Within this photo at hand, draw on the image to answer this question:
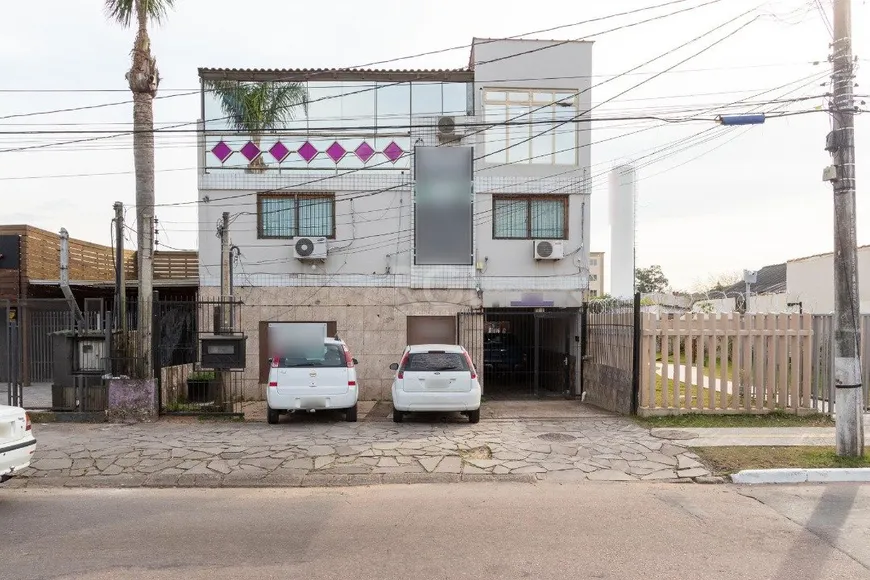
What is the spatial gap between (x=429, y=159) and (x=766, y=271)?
31.6m

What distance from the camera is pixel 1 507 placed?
629 cm

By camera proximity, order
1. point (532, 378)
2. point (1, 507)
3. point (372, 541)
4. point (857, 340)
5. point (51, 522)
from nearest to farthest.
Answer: point (372, 541) → point (51, 522) → point (1, 507) → point (857, 340) → point (532, 378)

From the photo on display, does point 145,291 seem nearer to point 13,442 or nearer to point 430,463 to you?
point 13,442

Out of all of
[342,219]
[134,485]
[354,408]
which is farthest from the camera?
[342,219]

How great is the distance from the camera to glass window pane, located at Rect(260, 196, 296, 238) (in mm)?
15219

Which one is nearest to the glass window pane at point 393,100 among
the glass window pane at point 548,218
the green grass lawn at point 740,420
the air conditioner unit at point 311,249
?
the air conditioner unit at point 311,249

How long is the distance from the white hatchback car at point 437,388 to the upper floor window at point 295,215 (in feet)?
18.8

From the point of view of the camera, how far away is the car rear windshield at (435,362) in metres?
10.8

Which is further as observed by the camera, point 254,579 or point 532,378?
point 532,378

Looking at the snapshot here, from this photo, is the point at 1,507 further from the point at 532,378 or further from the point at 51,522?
the point at 532,378

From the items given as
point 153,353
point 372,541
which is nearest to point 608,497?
point 372,541

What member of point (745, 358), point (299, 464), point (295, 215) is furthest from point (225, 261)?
point (745, 358)

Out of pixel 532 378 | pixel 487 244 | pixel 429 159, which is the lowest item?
pixel 532 378

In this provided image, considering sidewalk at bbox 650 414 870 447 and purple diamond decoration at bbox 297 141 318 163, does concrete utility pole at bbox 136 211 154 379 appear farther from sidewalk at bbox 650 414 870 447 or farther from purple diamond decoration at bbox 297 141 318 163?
sidewalk at bbox 650 414 870 447
